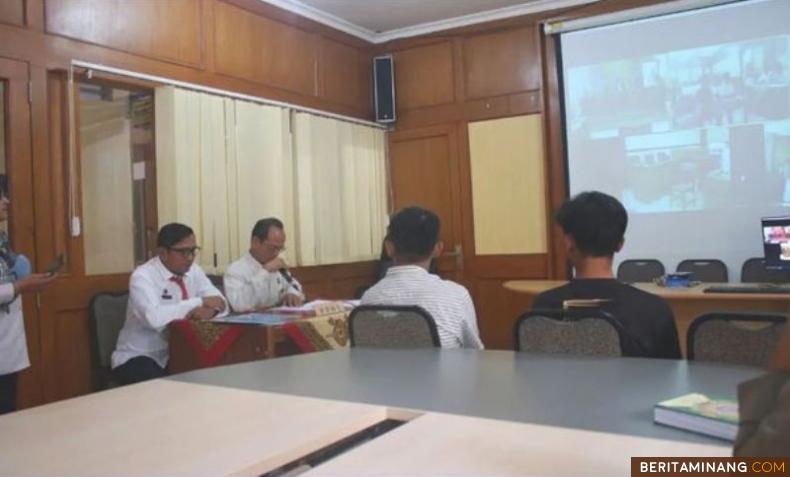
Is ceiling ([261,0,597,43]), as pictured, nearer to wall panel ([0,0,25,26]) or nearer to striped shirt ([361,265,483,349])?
wall panel ([0,0,25,26])

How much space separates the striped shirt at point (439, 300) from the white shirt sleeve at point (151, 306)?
1.24 meters

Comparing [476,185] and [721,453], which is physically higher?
[476,185]

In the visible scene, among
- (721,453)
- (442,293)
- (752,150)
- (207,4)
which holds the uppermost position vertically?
(207,4)

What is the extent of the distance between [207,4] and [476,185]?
2646 millimetres

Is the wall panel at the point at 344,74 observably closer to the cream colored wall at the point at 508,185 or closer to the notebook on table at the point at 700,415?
the cream colored wall at the point at 508,185

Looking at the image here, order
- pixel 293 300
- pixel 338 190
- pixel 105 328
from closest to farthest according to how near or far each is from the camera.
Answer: pixel 105 328
pixel 293 300
pixel 338 190

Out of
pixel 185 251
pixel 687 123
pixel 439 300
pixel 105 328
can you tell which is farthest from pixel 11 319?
pixel 687 123

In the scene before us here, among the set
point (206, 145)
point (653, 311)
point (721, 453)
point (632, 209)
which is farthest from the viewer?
point (632, 209)

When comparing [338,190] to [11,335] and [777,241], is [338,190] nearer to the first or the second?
[11,335]

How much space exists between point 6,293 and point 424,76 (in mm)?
4076

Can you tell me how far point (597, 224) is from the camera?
2.09 m

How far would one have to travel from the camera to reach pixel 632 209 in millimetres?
5023

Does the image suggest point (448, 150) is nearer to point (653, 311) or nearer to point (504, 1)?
point (504, 1)

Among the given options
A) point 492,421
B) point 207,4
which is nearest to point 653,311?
point 492,421
